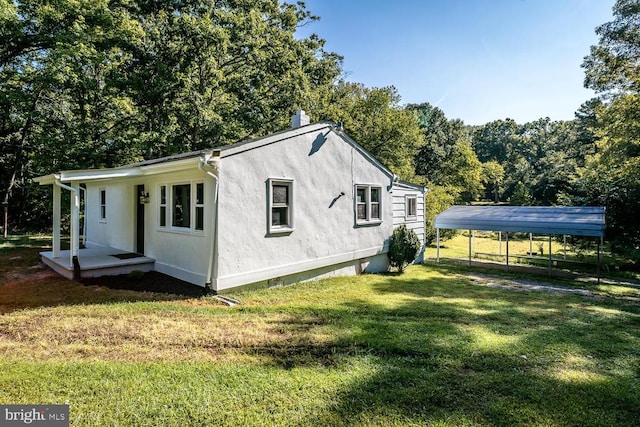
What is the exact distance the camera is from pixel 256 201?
7.68 metres

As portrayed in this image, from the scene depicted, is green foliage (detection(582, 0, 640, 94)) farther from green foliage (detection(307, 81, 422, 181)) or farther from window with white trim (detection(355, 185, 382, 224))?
window with white trim (detection(355, 185, 382, 224))

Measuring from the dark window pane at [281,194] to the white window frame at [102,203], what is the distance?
772 centimetres

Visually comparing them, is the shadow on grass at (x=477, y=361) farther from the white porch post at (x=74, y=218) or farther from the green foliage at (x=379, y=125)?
the green foliage at (x=379, y=125)

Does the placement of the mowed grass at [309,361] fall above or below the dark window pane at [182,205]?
below

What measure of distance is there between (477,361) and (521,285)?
307 inches

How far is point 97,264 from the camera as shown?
27.7ft

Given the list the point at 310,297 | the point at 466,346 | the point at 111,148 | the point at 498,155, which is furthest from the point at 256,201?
the point at 498,155

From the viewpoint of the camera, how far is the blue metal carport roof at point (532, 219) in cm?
1154

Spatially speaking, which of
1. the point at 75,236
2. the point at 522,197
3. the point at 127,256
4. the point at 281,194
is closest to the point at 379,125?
the point at 281,194

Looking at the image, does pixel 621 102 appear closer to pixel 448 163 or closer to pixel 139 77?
pixel 448 163

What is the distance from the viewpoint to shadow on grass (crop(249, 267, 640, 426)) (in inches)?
123

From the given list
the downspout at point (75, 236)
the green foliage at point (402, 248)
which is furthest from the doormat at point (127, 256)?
the green foliage at point (402, 248)

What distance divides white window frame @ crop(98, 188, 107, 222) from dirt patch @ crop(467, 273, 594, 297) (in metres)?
13.4

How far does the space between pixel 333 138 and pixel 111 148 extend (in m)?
11.9
